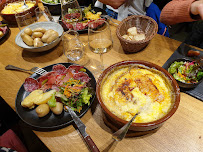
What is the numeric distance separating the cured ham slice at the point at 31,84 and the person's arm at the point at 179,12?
1385 millimetres

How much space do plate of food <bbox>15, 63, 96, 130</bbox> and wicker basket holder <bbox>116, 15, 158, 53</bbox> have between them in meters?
0.44

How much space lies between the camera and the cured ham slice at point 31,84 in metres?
1.22

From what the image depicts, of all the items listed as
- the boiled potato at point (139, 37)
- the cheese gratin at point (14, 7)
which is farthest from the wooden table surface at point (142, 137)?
the cheese gratin at point (14, 7)

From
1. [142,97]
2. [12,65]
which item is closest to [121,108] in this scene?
[142,97]

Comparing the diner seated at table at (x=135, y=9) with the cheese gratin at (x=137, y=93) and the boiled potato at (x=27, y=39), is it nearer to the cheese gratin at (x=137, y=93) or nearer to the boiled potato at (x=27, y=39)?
the boiled potato at (x=27, y=39)

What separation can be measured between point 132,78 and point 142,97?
0.16 meters

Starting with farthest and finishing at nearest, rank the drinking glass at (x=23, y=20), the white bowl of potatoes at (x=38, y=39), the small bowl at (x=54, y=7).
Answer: the small bowl at (x=54, y=7), the drinking glass at (x=23, y=20), the white bowl of potatoes at (x=38, y=39)

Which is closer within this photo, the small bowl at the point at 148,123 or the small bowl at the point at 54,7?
the small bowl at the point at 148,123

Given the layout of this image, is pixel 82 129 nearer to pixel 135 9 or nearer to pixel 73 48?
pixel 73 48

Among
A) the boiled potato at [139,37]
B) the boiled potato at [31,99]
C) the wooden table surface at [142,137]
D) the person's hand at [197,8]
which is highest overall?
the person's hand at [197,8]

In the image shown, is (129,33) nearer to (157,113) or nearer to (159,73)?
(159,73)

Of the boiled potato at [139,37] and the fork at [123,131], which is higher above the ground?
the boiled potato at [139,37]

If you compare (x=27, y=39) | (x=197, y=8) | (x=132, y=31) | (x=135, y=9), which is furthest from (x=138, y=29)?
(x=27, y=39)

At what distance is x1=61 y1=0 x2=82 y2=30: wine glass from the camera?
153cm
